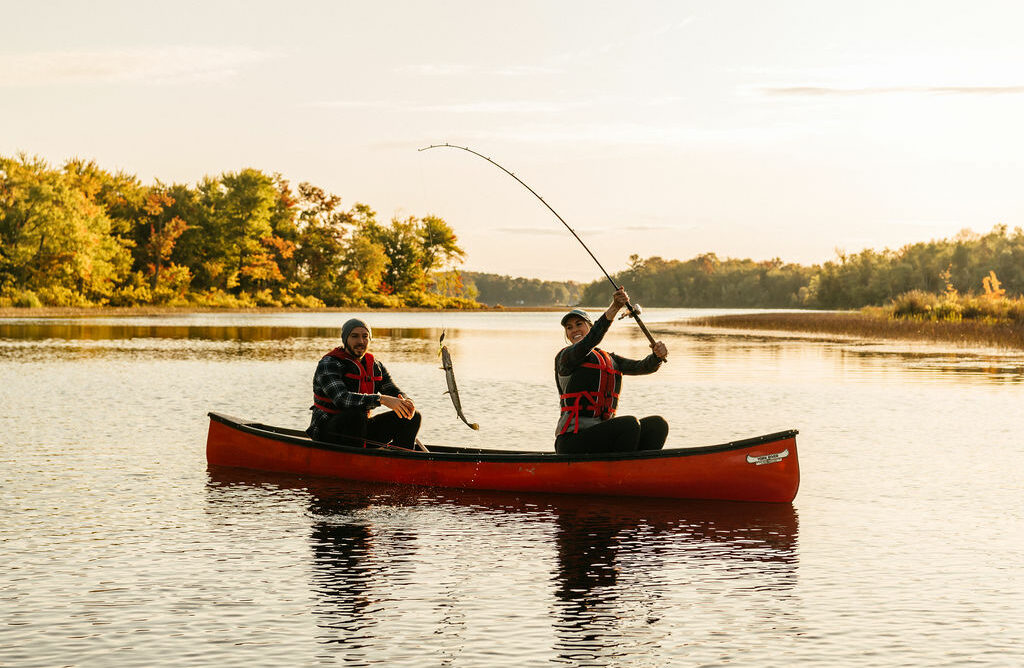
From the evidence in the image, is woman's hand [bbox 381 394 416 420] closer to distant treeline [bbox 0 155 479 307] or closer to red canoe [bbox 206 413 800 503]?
red canoe [bbox 206 413 800 503]

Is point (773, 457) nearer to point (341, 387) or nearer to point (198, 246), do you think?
point (341, 387)

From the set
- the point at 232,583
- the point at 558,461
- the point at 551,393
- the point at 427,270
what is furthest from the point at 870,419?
the point at 427,270

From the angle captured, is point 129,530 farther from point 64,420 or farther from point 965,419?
point 965,419

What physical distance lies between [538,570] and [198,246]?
83972mm

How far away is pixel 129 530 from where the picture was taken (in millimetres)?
9891

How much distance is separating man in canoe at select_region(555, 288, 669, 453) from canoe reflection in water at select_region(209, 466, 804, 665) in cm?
60

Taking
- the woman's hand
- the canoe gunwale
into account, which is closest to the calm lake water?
the canoe gunwale

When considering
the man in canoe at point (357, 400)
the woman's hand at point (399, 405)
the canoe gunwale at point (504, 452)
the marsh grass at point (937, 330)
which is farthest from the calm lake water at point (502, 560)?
the marsh grass at point (937, 330)

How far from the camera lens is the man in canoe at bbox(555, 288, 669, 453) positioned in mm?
10266

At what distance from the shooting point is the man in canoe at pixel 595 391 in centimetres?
1027

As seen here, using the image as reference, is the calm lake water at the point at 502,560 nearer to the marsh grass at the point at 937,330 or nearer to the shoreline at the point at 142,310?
the marsh grass at the point at 937,330

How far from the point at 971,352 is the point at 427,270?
77.3 meters

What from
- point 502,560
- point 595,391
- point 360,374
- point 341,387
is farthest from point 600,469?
point 341,387

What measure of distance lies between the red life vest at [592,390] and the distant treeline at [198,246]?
168ft
